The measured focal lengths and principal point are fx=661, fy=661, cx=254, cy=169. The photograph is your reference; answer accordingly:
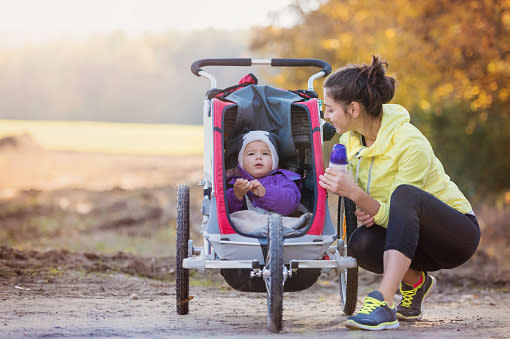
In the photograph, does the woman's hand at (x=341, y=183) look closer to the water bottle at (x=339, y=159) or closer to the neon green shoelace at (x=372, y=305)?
the water bottle at (x=339, y=159)

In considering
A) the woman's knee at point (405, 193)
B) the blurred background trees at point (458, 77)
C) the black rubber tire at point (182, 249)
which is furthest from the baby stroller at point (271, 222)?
the blurred background trees at point (458, 77)

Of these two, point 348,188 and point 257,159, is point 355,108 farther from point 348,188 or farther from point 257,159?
point 257,159

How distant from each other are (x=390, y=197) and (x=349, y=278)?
0.90m

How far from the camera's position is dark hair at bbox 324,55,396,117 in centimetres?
349

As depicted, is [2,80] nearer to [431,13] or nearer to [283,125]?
[431,13]

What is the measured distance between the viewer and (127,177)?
13.5 m

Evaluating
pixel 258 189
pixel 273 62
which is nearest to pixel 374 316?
pixel 258 189

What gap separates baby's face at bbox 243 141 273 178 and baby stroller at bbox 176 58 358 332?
23cm

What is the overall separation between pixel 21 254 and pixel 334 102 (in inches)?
133

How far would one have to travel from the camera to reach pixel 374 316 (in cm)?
316

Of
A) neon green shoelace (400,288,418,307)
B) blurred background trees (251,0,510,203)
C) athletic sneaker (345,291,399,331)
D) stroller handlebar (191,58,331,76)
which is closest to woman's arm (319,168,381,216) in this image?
athletic sneaker (345,291,399,331)

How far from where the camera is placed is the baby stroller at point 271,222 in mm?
3309

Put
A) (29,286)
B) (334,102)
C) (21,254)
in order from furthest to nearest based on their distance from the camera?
(21,254), (29,286), (334,102)

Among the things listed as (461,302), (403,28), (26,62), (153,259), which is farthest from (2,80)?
(461,302)
